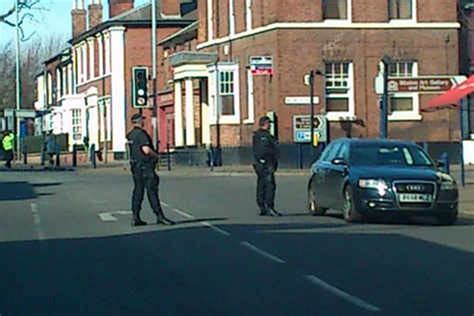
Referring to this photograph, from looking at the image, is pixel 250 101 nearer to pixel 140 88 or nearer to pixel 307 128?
Answer: pixel 307 128

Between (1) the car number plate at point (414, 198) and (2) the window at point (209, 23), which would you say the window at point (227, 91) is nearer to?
(2) the window at point (209, 23)

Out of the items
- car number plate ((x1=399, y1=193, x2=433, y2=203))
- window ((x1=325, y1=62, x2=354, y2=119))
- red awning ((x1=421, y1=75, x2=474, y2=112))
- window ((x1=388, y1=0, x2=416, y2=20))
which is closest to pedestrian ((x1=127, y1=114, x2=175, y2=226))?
car number plate ((x1=399, y1=193, x2=433, y2=203))

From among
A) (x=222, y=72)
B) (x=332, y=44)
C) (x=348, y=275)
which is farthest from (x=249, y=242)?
(x=222, y=72)

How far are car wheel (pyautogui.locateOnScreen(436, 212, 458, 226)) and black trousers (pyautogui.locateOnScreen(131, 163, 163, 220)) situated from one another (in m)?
4.94

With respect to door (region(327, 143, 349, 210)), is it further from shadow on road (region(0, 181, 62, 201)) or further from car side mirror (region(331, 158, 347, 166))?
shadow on road (region(0, 181, 62, 201))

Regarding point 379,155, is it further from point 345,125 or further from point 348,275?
point 345,125

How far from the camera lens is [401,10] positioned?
49875 millimetres

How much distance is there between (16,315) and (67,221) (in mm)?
11433

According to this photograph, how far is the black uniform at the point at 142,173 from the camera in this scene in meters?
21.1

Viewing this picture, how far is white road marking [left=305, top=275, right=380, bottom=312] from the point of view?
37.2 feet

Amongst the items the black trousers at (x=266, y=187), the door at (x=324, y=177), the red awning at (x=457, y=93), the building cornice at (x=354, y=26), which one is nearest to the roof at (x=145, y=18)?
the building cornice at (x=354, y=26)

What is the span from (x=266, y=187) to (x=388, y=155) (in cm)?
255

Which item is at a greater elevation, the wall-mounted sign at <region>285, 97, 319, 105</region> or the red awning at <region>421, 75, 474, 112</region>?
the wall-mounted sign at <region>285, 97, 319, 105</region>

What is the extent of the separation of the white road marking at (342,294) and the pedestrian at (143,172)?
7740 mm
